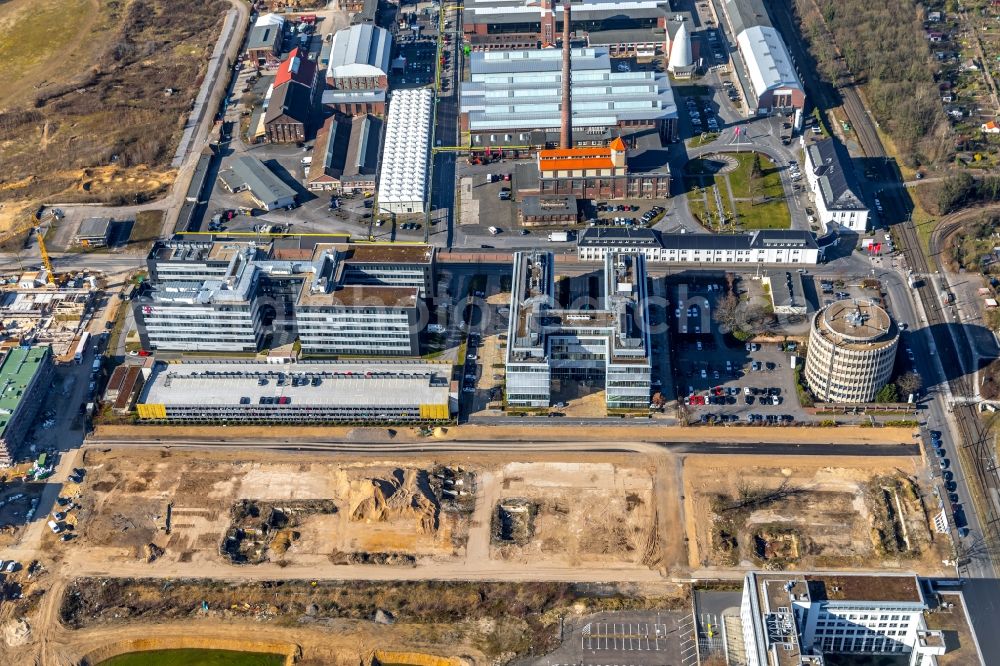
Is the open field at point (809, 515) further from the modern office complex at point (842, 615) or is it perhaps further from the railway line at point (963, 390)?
the modern office complex at point (842, 615)

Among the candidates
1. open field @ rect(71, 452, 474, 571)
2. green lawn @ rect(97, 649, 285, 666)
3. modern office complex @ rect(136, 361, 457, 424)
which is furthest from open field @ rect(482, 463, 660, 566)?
green lawn @ rect(97, 649, 285, 666)

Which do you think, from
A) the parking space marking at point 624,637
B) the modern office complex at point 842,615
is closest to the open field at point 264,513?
the parking space marking at point 624,637

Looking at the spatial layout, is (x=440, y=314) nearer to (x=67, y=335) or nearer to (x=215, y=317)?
(x=215, y=317)

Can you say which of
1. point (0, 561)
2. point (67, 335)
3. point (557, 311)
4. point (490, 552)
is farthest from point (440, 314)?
point (0, 561)

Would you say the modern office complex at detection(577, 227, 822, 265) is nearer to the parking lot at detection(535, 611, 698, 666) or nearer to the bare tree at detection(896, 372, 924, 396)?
the bare tree at detection(896, 372, 924, 396)

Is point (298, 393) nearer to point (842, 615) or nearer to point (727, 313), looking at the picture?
point (727, 313)

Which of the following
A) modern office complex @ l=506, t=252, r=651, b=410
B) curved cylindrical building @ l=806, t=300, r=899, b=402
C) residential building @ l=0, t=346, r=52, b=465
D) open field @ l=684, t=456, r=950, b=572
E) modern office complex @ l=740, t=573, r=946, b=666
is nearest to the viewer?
modern office complex @ l=740, t=573, r=946, b=666
